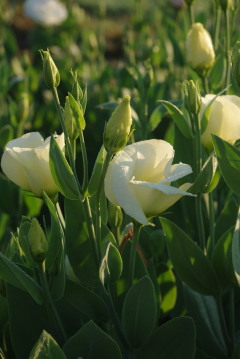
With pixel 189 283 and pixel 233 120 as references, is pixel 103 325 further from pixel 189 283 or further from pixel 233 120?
pixel 233 120

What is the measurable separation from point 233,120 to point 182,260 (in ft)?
0.60

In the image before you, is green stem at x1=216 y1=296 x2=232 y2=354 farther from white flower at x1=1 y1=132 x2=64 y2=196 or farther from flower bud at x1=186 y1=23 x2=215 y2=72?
flower bud at x1=186 y1=23 x2=215 y2=72

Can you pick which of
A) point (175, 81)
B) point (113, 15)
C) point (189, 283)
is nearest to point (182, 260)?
point (189, 283)

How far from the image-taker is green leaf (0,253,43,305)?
712mm

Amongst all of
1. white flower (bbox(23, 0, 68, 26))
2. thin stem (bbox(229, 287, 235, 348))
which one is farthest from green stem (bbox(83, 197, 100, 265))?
white flower (bbox(23, 0, 68, 26))

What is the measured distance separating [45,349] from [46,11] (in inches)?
92.4

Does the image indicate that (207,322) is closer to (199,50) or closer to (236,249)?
(236,249)

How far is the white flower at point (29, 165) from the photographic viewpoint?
0.73m

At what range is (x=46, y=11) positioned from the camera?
2.83 meters

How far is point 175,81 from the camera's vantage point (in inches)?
74.3

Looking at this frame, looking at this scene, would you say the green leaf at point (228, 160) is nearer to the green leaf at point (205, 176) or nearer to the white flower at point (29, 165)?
the green leaf at point (205, 176)

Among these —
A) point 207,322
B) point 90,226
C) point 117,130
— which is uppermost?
point 117,130

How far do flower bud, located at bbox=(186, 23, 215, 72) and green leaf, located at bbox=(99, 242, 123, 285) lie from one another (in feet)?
1.51

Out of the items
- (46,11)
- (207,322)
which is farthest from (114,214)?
(46,11)
